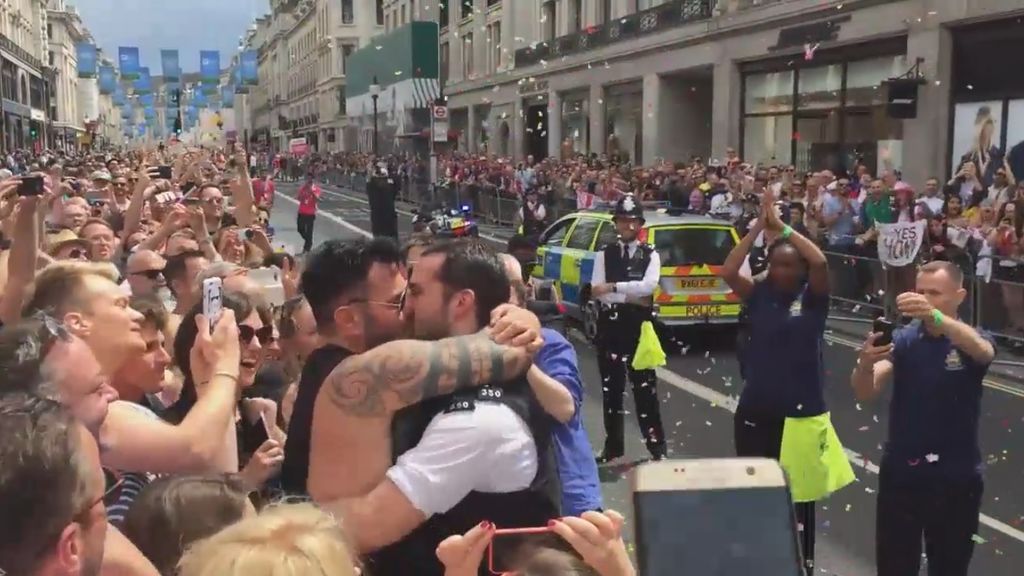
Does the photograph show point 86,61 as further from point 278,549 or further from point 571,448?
point 278,549

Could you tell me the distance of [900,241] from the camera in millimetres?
12914

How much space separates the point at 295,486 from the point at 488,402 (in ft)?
2.19

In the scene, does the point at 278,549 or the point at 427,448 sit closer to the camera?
the point at 278,549

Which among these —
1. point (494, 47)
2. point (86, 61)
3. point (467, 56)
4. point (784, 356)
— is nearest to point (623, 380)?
point (784, 356)

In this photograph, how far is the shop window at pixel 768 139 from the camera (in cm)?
2441

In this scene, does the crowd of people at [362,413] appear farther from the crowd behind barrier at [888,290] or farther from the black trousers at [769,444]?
the crowd behind barrier at [888,290]

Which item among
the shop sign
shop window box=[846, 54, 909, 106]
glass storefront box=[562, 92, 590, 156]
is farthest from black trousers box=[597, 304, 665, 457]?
the shop sign

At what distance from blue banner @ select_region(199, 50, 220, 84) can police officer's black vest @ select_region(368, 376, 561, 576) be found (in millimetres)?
58229

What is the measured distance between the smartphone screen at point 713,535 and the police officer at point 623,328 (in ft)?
15.6

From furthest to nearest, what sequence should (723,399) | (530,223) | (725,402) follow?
(530,223) < (723,399) < (725,402)

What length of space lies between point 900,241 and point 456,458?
39.0ft

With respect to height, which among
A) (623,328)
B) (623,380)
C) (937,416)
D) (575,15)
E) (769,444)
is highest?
(575,15)

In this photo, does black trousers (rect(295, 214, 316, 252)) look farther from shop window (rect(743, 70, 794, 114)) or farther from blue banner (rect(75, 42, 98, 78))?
blue banner (rect(75, 42, 98, 78))

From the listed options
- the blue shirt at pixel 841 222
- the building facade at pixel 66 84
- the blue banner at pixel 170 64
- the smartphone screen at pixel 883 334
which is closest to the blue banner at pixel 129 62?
the blue banner at pixel 170 64
